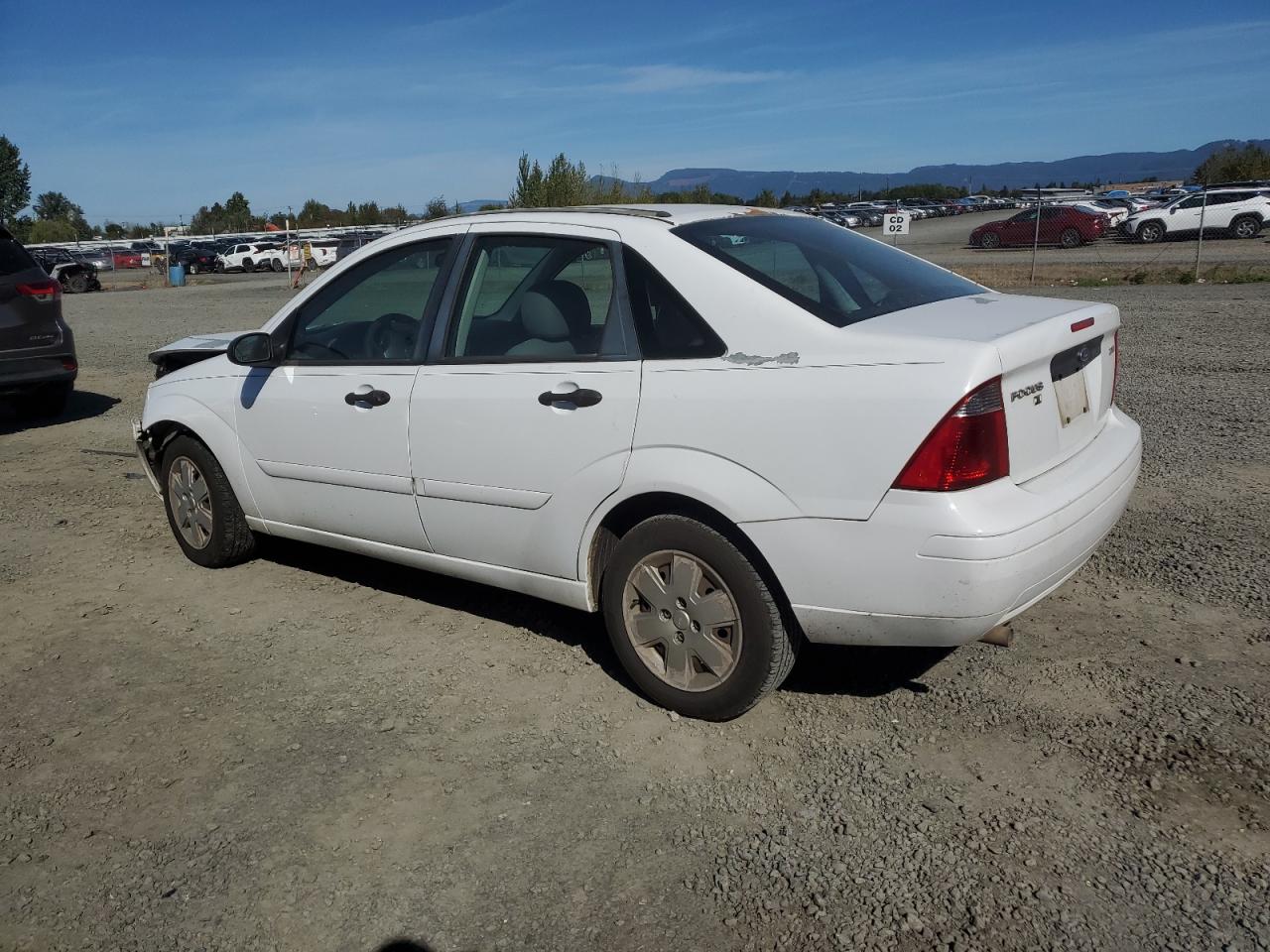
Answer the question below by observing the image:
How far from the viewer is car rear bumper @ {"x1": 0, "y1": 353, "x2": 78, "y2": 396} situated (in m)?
9.52

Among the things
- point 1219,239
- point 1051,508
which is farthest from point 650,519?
point 1219,239

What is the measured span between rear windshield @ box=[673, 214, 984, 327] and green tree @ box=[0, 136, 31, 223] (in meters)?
96.8

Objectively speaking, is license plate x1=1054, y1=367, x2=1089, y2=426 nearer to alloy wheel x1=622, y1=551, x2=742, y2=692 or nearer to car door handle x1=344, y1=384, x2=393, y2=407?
alloy wheel x1=622, y1=551, x2=742, y2=692

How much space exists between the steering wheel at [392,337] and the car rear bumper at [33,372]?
6281 millimetres

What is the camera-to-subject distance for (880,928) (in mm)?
2766

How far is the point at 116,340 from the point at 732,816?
17.8 meters

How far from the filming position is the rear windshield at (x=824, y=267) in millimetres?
3736

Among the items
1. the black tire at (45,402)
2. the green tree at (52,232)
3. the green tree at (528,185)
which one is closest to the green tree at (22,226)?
the green tree at (52,232)

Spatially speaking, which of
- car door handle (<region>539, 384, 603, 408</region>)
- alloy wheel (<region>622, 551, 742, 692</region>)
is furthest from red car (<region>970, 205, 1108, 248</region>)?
alloy wheel (<region>622, 551, 742, 692</region>)

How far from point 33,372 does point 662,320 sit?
801 cm

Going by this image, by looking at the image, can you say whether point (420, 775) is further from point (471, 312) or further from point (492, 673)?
point (471, 312)

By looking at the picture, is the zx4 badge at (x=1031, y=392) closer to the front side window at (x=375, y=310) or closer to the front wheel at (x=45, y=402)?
the front side window at (x=375, y=310)

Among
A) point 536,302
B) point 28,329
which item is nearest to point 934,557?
point 536,302

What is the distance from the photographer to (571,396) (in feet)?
12.8
